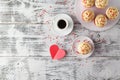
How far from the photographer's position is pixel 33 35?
4.77ft

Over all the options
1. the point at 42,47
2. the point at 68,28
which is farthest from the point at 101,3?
the point at 42,47

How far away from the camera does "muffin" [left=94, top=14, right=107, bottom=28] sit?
138 centimetres

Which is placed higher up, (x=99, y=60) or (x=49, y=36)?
(x=49, y=36)

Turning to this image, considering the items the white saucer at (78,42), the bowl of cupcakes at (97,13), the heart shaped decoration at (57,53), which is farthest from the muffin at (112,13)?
the heart shaped decoration at (57,53)

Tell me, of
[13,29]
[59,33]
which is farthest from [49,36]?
[13,29]

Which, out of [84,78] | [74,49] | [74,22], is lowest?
[84,78]

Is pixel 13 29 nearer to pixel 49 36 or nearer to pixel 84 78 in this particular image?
pixel 49 36

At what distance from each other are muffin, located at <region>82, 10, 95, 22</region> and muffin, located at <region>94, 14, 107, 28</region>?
0.02m

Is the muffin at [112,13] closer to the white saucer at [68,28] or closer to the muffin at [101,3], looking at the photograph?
the muffin at [101,3]

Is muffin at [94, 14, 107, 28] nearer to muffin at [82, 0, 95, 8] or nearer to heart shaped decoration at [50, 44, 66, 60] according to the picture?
muffin at [82, 0, 95, 8]

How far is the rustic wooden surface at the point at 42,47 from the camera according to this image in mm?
1444

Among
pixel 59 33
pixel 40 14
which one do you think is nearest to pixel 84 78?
pixel 59 33

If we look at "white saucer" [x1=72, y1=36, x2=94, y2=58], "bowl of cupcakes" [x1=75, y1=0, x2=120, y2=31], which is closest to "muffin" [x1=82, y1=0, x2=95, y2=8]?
"bowl of cupcakes" [x1=75, y1=0, x2=120, y2=31]

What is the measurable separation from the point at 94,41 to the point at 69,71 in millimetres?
161
